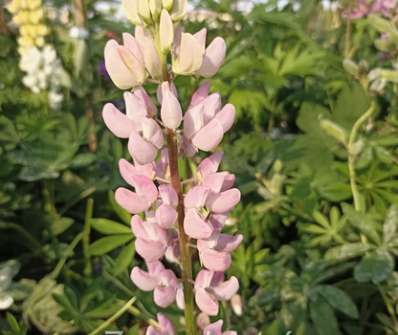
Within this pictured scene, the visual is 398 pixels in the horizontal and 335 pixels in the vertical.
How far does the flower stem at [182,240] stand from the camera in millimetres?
934

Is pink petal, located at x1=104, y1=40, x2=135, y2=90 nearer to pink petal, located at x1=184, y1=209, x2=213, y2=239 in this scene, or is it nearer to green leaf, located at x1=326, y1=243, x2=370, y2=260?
pink petal, located at x1=184, y1=209, x2=213, y2=239

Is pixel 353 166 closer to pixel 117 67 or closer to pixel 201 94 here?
pixel 201 94

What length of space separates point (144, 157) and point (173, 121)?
6 cm

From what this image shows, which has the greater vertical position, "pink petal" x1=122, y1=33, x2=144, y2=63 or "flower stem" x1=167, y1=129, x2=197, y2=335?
"pink petal" x1=122, y1=33, x2=144, y2=63

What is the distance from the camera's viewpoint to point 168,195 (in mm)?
922

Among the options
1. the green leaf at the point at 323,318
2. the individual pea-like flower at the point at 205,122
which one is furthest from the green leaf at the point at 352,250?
the individual pea-like flower at the point at 205,122

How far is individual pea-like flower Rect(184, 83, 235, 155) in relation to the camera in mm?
929

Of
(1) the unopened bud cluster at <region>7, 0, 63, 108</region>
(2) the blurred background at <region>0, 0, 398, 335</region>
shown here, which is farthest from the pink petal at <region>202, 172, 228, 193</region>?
(1) the unopened bud cluster at <region>7, 0, 63, 108</region>

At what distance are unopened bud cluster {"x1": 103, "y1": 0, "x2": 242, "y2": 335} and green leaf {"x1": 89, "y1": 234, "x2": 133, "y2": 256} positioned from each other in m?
0.64

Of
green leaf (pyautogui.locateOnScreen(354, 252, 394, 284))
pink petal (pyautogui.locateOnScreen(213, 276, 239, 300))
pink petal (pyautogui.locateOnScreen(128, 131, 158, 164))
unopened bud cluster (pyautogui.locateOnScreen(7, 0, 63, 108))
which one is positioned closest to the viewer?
pink petal (pyautogui.locateOnScreen(128, 131, 158, 164))

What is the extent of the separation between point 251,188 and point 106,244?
42 centimetres

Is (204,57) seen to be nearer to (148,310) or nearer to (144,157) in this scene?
(144,157)

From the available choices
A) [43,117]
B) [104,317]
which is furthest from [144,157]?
[43,117]

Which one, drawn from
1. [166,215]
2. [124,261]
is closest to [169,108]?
[166,215]
